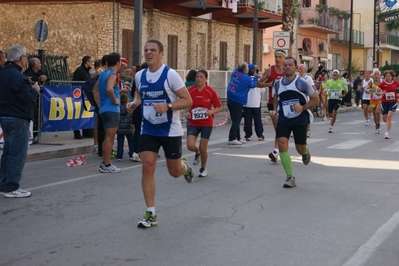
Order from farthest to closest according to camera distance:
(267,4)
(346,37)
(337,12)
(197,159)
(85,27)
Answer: (346,37)
(337,12)
(267,4)
(85,27)
(197,159)

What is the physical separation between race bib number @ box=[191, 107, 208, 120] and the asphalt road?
0.94 m

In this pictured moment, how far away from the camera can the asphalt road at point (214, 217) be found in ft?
21.4

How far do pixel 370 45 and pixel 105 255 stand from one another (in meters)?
64.9

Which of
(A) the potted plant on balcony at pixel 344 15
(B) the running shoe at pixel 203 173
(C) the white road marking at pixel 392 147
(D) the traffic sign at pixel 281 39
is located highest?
(A) the potted plant on balcony at pixel 344 15

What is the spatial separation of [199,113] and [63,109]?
17.0 ft

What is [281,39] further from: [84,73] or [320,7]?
[320,7]

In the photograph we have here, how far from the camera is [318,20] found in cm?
4953

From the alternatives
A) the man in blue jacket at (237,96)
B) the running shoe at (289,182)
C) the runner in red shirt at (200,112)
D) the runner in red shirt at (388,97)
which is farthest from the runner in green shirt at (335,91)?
the running shoe at (289,182)

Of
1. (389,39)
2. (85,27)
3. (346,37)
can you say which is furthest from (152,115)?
(389,39)

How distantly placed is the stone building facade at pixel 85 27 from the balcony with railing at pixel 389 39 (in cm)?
4253

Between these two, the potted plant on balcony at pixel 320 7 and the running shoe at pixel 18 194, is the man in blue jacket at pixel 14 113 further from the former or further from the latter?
the potted plant on balcony at pixel 320 7

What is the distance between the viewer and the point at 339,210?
28.6 ft

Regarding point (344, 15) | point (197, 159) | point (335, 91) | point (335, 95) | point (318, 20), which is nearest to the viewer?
point (197, 159)

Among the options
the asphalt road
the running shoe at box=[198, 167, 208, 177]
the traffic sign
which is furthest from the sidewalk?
the traffic sign
